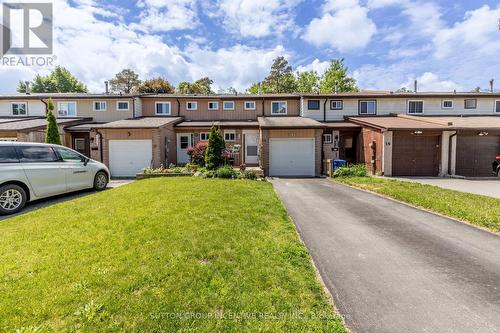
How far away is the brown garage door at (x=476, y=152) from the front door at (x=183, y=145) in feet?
61.2

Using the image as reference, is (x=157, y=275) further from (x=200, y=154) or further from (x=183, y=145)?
(x=183, y=145)

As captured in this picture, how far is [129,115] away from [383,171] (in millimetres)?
19401

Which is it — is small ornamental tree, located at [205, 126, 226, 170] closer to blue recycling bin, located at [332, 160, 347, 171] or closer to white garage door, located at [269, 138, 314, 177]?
white garage door, located at [269, 138, 314, 177]

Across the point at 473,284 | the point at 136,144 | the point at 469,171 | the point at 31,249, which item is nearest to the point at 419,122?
the point at 469,171

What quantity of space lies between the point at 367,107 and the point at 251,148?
10.2 metres

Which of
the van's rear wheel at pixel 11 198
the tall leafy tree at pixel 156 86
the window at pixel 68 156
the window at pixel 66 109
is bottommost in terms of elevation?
the van's rear wheel at pixel 11 198

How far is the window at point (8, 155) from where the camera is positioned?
6.89 m

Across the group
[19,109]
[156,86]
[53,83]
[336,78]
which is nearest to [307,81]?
[336,78]

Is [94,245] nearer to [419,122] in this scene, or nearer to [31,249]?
[31,249]

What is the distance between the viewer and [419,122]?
17.1 metres

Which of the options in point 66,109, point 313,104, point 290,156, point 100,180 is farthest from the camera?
point 66,109

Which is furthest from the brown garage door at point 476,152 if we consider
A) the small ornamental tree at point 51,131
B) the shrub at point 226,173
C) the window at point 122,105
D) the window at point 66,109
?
the window at point 66,109

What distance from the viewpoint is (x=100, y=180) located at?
9.80 meters

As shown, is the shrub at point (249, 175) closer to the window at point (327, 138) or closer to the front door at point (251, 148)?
the front door at point (251, 148)
